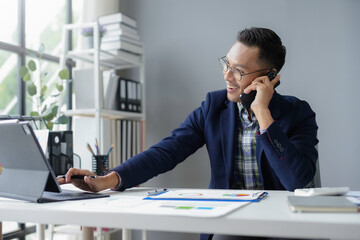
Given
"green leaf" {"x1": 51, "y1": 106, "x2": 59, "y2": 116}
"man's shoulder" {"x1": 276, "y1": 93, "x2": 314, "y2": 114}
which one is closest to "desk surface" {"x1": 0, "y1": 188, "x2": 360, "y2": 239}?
"man's shoulder" {"x1": 276, "y1": 93, "x2": 314, "y2": 114}

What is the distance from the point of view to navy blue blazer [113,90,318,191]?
1.26m

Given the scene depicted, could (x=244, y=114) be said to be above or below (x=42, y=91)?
below

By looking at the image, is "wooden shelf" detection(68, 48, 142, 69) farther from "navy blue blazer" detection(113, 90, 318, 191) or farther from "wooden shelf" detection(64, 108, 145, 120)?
"navy blue blazer" detection(113, 90, 318, 191)

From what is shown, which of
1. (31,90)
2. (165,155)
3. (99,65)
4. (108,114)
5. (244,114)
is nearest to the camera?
(165,155)

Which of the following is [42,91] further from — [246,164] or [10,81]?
[246,164]

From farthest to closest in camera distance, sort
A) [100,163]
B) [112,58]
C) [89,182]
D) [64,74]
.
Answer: [112,58] → [64,74] → [100,163] → [89,182]

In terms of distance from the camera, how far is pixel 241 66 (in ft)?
5.21

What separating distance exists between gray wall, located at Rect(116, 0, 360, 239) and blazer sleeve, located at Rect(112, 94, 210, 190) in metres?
1.38

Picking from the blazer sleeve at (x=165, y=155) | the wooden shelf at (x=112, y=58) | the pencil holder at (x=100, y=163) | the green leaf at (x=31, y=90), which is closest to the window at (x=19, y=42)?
the green leaf at (x=31, y=90)

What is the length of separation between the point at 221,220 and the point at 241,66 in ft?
3.22

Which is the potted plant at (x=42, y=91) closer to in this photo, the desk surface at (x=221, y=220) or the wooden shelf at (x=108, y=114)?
the wooden shelf at (x=108, y=114)

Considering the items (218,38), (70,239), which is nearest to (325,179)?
(218,38)

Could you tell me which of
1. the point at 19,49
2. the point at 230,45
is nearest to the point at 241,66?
the point at 230,45

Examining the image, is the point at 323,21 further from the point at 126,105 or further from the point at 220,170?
the point at 220,170
